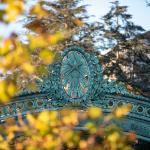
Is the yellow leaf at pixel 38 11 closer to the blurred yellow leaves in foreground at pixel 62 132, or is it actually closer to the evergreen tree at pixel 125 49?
the blurred yellow leaves in foreground at pixel 62 132

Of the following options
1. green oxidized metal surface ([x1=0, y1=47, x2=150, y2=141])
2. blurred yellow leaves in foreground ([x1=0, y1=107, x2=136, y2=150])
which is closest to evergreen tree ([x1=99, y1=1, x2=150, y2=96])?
green oxidized metal surface ([x1=0, y1=47, x2=150, y2=141])

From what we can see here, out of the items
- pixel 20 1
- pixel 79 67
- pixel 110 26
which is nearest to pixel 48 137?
pixel 20 1

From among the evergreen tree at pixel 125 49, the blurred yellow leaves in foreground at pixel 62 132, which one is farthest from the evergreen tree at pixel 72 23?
the blurred yellow leaves in foreground at pixel 62 132

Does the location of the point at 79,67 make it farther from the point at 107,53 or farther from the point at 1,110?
the point at 107,53

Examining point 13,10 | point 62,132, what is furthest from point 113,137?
point 13,10

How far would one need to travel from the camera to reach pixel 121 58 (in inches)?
968

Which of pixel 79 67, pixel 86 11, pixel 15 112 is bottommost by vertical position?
pixel 15 112

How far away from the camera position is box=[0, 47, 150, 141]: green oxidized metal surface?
13.9m

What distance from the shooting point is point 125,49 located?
974 inches

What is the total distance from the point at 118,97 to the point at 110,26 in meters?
11.8

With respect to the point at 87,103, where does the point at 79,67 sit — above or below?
above

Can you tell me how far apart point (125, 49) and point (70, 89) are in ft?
36.7

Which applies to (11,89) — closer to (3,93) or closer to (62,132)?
(3,93)

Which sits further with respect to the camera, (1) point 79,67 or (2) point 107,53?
(2) point 107,53
